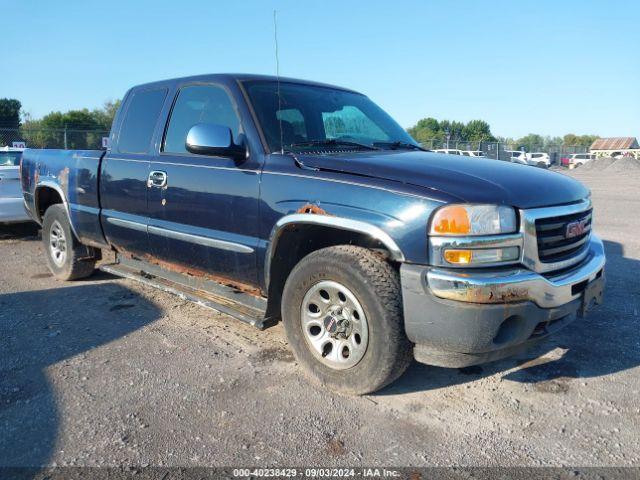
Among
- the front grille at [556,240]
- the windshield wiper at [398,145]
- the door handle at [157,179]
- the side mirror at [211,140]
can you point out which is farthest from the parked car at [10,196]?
the front grille at [556,240]

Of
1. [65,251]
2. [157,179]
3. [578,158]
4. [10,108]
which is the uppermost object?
[10,108]

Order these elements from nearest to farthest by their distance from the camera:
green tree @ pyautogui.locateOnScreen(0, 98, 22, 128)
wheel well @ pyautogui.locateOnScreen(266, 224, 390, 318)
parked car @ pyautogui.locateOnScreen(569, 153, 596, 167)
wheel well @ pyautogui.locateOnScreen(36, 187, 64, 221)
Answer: wheel well @ pyautogui.locateOnScreen(266, 224, 390, 318) → wheel well @ pyautogui.locateOnScreen(36, 187, 64, 221) → green tree @ pyautogui.locateOnScreen(0, 98, 22, 128) → parked car @ pyautogui.locateOnScreen(569, 153, 596, 167)

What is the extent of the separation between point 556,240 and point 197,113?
2790mm

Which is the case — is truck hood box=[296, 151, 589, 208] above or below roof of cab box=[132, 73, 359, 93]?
below

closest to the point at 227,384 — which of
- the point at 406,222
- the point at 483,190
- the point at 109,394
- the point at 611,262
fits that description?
the point at 109,394

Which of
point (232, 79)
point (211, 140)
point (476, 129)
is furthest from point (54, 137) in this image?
point (476, 129)

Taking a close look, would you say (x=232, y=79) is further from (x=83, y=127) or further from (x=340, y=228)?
(x=83, y=127)

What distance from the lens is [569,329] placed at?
13.9ft

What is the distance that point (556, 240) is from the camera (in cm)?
297

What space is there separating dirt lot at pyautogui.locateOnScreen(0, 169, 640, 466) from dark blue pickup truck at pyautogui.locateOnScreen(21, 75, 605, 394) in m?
0.35

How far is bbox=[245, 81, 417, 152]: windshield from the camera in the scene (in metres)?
3.66

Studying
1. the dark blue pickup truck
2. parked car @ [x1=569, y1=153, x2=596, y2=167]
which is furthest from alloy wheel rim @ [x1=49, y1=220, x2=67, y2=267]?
parked car @ [x1=569, y1=153, x2=596, y2=167]

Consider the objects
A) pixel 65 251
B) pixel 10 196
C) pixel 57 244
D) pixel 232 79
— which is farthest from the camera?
pixel 10 196

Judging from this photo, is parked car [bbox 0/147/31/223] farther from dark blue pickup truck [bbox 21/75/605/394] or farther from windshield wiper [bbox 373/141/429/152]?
windshield wiper [bbox 373/141/429/152]
